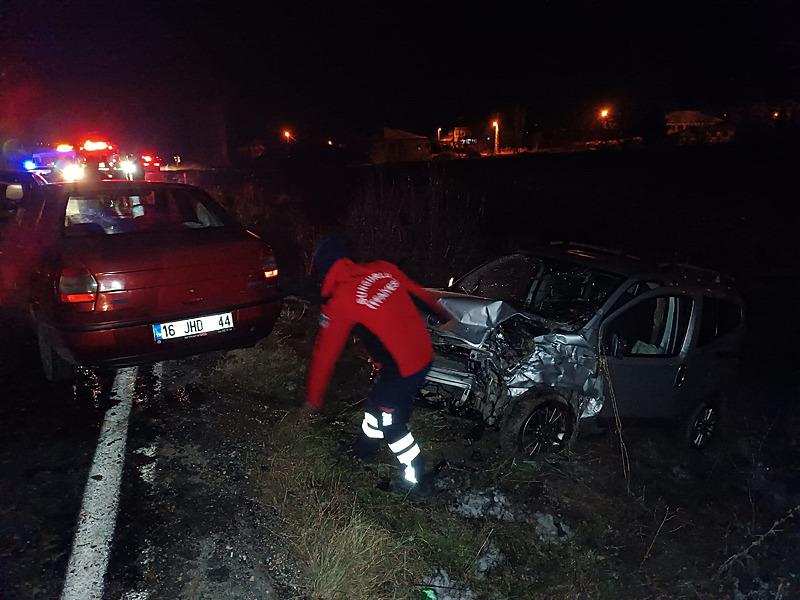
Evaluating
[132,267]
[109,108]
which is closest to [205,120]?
[109,108]

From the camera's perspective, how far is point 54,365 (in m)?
4.55

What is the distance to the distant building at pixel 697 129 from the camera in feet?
138

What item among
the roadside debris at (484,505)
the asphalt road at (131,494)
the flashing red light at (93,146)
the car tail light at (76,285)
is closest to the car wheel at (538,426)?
the roadside debris at (484,505)

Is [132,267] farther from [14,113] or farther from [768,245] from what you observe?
[14,113]

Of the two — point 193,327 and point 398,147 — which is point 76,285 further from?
point 398,147

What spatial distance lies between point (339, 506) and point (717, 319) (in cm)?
372

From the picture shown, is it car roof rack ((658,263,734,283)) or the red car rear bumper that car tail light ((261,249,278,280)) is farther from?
car roof rack ((658,263,734,283))

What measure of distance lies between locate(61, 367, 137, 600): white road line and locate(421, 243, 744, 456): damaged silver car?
2.22m

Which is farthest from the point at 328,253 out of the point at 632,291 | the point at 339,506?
the point at 632,291

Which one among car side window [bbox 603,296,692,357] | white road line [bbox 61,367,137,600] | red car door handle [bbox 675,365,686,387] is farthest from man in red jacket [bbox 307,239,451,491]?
red car door handle [bbox 675,365,686,387]

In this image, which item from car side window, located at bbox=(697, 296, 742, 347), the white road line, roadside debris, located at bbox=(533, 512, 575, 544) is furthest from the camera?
car side window, located at bbox=(697, 296, 742, 347)

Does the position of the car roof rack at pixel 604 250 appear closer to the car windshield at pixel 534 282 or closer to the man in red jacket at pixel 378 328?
the car windshield at pixel 534 282

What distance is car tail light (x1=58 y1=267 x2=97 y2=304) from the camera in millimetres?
3756

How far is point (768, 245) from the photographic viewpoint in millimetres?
12633
